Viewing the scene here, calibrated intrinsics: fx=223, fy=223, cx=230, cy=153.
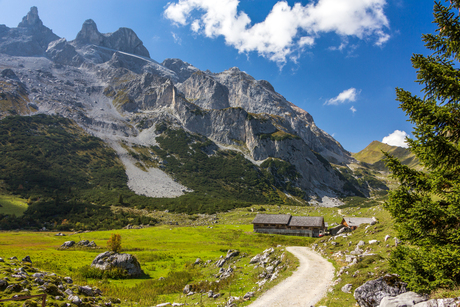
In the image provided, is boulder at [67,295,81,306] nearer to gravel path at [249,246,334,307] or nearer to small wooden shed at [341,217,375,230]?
gravel path at [249,246,334,307]

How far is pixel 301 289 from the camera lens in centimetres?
1697

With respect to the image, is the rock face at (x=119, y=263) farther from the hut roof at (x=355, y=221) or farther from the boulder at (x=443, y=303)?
the hut roof at (x=355, y=221)

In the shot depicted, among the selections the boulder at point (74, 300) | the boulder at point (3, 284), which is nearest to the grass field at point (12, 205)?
the boulder at point (3, 284)

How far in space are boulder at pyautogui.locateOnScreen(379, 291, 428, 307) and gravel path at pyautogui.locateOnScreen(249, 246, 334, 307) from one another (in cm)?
541

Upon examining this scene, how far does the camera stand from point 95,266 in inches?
1110

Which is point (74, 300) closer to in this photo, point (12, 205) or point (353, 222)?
point (353, 222)

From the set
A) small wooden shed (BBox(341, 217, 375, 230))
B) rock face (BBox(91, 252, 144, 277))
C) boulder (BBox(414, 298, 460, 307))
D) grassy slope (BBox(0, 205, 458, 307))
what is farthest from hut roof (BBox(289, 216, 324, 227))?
boulder (BBox(414, 298, 460, 307))

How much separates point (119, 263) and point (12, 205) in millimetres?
95413

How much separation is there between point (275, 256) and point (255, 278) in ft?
24.8

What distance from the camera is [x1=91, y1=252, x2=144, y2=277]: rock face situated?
1097 inches

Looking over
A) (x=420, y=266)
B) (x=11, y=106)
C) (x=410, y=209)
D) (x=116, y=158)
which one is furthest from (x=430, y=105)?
(x=11, y=106)

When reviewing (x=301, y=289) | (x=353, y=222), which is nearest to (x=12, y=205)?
(x=301, y=289)

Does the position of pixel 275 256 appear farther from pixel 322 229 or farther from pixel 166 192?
pixel 166 192

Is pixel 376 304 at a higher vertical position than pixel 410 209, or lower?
lower
